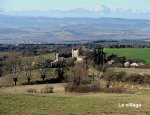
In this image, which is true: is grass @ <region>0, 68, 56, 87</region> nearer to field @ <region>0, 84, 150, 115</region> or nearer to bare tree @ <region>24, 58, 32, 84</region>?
bare tree @ <region>24, 58, 32, 84</region>

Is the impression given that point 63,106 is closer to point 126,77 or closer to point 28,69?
point 126,77

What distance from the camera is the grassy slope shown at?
22297mm

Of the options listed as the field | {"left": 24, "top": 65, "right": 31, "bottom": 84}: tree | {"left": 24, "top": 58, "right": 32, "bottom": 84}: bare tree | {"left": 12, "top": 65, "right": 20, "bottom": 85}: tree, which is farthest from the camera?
{"left": 24, "top": 58, "right": 32, "bottom": 84}: bare tree

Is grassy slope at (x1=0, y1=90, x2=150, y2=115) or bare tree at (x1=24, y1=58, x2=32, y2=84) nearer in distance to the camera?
grassy slope at (x1=0, y1=90, x2=150, y2=115)

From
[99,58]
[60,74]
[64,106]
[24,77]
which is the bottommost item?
[24,77]

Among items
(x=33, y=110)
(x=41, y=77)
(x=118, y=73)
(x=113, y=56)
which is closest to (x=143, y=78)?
(x=118, y=73)

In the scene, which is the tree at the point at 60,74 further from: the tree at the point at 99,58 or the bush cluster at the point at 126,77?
the tree at the point at 99,58

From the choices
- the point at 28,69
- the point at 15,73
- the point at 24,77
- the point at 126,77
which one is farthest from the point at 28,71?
the point at 126,77

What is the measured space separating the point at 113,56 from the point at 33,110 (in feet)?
235

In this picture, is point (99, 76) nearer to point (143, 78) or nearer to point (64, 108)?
point (143, 78)

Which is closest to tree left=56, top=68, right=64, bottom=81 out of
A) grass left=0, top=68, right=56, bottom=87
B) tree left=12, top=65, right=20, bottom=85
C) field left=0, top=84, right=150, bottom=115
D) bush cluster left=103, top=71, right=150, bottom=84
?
grass left=0, top=68, right=56, bottom=87

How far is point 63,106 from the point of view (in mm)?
24094

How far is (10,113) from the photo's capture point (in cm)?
2173

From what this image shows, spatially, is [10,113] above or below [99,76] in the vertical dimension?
above
